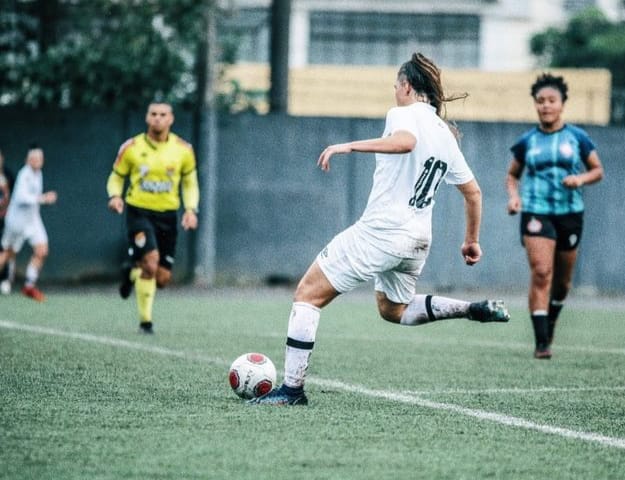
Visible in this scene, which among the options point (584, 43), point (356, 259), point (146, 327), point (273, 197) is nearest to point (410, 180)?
point (356, 259)

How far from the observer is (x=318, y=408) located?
7379 mm

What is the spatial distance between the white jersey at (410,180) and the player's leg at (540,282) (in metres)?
3.54

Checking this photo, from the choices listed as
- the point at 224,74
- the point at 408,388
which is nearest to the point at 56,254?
the point at 224,74

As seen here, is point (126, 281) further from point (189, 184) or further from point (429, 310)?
point (429, 310)

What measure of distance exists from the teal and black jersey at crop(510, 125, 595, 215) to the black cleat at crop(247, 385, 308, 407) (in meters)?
4.08

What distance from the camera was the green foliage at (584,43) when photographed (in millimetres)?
40656

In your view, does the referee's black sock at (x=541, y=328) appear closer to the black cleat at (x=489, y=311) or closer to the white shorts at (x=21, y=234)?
the black cleat at (x=489, y=311)

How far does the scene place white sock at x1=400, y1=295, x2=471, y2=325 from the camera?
7.81 metres

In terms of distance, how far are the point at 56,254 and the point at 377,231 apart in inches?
573

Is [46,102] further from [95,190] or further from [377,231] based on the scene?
[377,231]

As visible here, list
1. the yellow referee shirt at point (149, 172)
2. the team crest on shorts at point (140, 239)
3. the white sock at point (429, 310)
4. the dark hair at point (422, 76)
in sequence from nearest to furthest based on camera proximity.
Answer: the dark hair at point (422, 76)
the white sock at point (429, 310)
the team crest on shorts at point (140, 239)
the yellow referee shirt at point (149, 172)

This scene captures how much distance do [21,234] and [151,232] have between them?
7.08 meters

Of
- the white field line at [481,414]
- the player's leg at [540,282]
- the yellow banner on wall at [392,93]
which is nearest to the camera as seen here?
the white field line at [481,414]

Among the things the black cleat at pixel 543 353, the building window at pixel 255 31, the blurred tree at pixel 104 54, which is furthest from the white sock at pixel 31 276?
the building window at pixel 255 31
